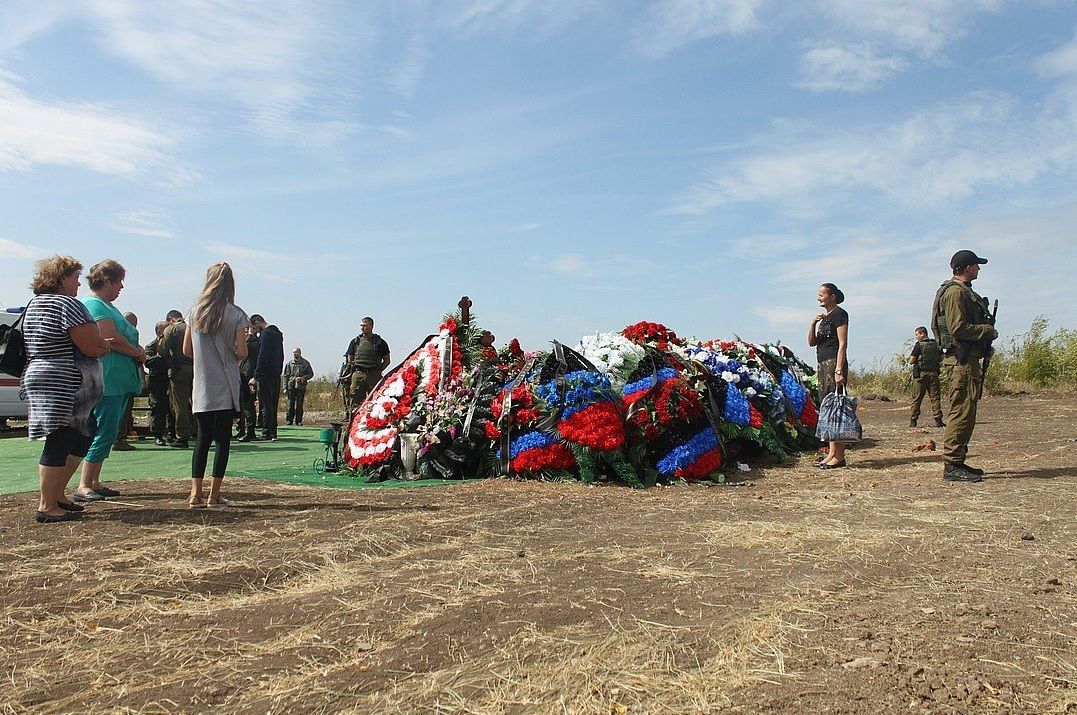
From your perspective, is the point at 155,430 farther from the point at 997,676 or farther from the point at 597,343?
the point at 997,676

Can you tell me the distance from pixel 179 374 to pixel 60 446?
19.0ft

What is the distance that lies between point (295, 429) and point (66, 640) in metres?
12.8

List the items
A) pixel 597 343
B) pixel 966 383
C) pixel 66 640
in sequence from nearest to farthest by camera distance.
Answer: pixel 66 640 < pixel 966 383 < pixel 597 343

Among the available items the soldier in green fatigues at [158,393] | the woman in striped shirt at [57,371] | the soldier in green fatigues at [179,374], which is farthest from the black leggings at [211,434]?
the soldier in green fatigues at [158,393]

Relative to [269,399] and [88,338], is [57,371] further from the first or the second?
[269,399]

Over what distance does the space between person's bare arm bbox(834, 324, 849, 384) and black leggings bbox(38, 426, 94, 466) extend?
671 cm

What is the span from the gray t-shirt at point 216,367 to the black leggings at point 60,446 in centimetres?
78

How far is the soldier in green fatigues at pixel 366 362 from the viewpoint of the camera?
499 inches

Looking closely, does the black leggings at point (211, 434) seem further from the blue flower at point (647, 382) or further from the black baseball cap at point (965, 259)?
the black baseball cap at point (965, 259)

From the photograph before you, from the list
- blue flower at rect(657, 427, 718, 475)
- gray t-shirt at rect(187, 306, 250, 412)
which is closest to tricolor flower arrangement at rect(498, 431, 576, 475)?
blue flower at rect(657, 427, 718, 475)

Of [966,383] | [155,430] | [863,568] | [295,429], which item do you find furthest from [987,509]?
[295,429]

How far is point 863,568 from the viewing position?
14.5ft

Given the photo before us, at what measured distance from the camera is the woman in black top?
8.54 meters

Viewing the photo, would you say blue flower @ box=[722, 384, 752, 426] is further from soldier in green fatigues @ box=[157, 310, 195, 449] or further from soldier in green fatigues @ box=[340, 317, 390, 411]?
soldier in green fatigues @ box=[157, 310, 195, 449]
